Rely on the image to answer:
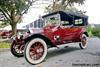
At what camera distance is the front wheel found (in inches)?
279

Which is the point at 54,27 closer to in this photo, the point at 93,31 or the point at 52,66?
the point at 52,66

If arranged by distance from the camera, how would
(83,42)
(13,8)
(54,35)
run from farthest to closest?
(13,8), (83,42), (54,35)

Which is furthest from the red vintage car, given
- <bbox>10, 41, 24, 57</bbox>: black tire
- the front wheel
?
<bbox>10, 41, 24, 57</bbox>: black tire

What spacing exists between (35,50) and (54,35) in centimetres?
110

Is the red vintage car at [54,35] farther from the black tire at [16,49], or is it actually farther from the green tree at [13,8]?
the green tree at [13,8]

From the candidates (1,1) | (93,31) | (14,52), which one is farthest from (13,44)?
(93,31)

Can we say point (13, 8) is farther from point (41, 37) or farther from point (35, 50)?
point (35, 50)

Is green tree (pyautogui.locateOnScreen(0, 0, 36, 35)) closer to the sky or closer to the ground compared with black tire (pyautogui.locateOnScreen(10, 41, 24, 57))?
closer to the sky

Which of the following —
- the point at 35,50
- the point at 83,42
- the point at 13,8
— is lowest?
the point at 83,42

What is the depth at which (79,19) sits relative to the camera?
10.1 metres

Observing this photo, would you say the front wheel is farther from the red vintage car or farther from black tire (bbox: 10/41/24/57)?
black tire (bbox: 10/41/24/57)

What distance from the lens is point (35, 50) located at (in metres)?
7.36

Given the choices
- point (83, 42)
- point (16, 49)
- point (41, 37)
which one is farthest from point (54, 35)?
point (83, 42)

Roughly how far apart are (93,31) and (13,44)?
64.5 feet
